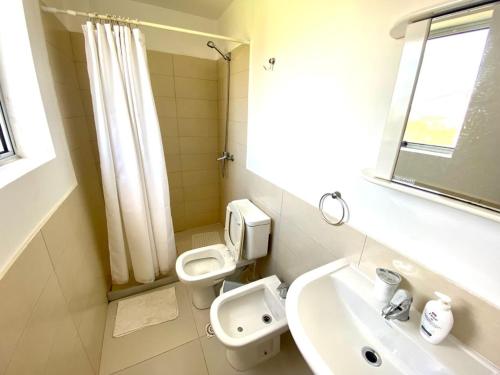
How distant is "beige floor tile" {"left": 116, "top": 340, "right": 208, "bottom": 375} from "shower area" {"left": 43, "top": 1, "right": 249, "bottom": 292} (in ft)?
2.10

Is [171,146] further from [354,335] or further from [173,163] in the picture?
[354,335]

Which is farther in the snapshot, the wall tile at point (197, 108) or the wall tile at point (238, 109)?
the wall tile at point (197, 108)

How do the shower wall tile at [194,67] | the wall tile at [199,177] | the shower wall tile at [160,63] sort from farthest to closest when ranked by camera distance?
1. the wall tile at [199,177]
2. the shower wall tile at [194,67]
3. the shower wall tile at [160,63]

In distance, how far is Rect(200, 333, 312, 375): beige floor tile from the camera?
130 centimetres

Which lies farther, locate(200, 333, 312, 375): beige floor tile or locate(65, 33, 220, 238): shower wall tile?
locate(65, 33, 220, 238): shower wall tile

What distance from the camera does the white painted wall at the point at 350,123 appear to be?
629mm

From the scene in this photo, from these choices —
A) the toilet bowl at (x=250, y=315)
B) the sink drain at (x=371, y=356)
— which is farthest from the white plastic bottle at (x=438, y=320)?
the toilet bowl at (x=250, y=315)

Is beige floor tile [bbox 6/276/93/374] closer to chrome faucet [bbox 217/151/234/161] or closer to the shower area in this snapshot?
the shower area

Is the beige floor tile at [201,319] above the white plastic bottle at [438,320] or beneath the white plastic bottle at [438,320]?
beneath

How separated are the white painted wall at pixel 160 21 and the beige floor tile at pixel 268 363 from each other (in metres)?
2.52

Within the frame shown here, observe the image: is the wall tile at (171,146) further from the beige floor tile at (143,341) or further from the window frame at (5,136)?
the beige floor tile at (143,341)

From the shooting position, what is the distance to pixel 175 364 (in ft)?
4.35

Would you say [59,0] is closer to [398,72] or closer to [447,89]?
[398,72]

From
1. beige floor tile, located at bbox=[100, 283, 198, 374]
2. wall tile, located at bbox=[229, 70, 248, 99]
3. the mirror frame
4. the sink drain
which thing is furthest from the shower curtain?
the sink drain
